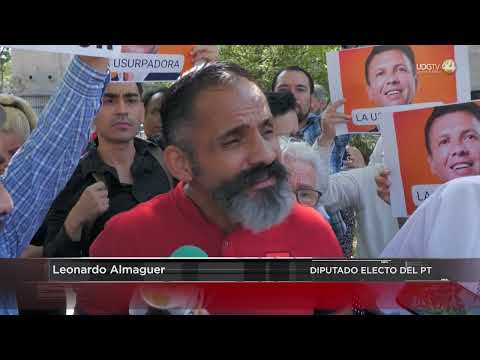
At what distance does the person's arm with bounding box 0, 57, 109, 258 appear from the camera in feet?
16.9

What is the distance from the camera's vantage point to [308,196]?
5.22 meters

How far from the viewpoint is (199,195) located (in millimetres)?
5141

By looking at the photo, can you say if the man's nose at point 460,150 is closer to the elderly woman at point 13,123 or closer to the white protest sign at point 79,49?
the white protest sign at point 79,49

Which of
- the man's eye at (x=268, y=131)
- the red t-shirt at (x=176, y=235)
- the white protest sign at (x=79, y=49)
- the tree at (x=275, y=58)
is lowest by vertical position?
the red t-shirt at (x=176, y=235)

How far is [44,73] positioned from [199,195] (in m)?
1.35

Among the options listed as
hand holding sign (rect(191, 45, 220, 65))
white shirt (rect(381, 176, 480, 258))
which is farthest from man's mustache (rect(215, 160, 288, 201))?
white shirt (rect(381, 176, 480, 258))

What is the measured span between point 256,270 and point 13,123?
1948 mm

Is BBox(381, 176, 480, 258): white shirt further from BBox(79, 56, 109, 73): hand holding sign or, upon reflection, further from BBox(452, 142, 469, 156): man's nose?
BBox(79, 56, 109, 73): hand holding sign

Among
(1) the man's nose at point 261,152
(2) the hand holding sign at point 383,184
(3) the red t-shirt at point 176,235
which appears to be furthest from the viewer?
(2) the hand holding sign at point 383,184

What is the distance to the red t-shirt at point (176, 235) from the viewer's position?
5.16 metres

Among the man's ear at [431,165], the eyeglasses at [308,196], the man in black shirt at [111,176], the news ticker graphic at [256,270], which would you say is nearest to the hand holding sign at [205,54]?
the man in black shirt at [111,176]

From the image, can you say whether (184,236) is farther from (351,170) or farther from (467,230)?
(467,230)

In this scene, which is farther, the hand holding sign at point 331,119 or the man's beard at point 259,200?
the hand holding sign at point 331,119
